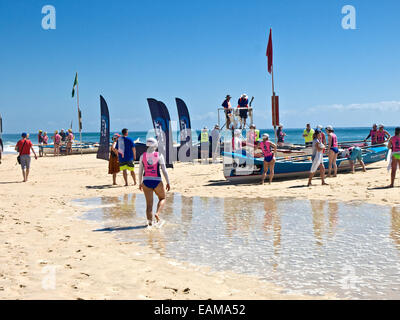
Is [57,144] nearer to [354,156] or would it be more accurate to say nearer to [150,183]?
[354,156]

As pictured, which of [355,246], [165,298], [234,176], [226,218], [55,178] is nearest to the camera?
[165,298]

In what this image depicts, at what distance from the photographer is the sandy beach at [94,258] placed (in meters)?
4.97

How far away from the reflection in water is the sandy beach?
0.44 meters

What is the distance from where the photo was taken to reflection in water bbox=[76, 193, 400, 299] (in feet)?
18.1

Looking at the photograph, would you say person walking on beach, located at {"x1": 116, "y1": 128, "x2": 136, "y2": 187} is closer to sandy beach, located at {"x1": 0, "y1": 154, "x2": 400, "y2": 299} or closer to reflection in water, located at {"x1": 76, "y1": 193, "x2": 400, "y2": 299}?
sandy beach, located at {"x1": 0, "y1": 154, "x2": 400, "y2": 299}

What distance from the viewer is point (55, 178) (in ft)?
59.0

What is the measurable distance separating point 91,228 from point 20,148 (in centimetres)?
844

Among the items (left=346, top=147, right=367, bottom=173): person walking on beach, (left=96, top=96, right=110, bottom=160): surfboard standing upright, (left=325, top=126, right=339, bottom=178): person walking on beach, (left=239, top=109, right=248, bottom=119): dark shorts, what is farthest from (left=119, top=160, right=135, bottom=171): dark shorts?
(left=239, top=109, right=248, bottom=119): dark shorts

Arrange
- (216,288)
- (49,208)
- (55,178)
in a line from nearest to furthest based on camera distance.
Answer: (216,288), (49,208), (55,178)

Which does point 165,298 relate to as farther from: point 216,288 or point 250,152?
point 250,152

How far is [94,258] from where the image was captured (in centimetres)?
637

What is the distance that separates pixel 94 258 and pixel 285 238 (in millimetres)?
3484

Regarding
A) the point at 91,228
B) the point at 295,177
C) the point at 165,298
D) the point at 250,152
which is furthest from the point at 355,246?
the point at 250,152

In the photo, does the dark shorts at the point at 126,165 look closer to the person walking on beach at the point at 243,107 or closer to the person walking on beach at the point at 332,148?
the person walking on beach at the point at 332,148
